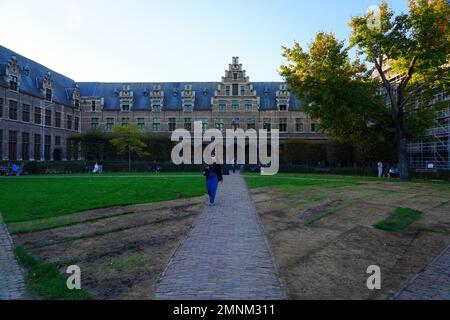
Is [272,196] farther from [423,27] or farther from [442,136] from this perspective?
[442,136]

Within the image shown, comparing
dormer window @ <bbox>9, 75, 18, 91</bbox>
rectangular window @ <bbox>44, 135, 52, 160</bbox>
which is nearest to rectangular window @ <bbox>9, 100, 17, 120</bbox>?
dormer window @ <bbox>9, 75, 18, 91</bbox>

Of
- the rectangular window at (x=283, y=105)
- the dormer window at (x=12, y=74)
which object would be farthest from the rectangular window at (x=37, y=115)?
the rectangular window at (x=283, y=105)

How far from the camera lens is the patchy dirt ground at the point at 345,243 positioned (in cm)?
441

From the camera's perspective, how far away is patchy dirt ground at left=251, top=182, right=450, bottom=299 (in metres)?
4.41

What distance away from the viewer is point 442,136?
1185 inches

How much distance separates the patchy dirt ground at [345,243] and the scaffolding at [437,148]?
2145cm

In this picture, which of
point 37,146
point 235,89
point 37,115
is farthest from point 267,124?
point 37,146

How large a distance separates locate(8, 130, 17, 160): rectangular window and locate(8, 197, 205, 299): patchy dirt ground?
33.2 meters

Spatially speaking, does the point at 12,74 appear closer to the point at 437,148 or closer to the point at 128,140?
the point at 128,140

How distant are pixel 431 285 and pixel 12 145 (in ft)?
137

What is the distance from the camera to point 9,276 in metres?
4.73

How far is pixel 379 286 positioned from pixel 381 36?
19820 millimetres

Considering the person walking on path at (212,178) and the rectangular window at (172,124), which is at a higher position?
the rectangular window at (172,124)

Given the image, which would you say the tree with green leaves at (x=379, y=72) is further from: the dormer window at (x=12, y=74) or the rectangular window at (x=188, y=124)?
the dormer window at (x=12, y=74)
